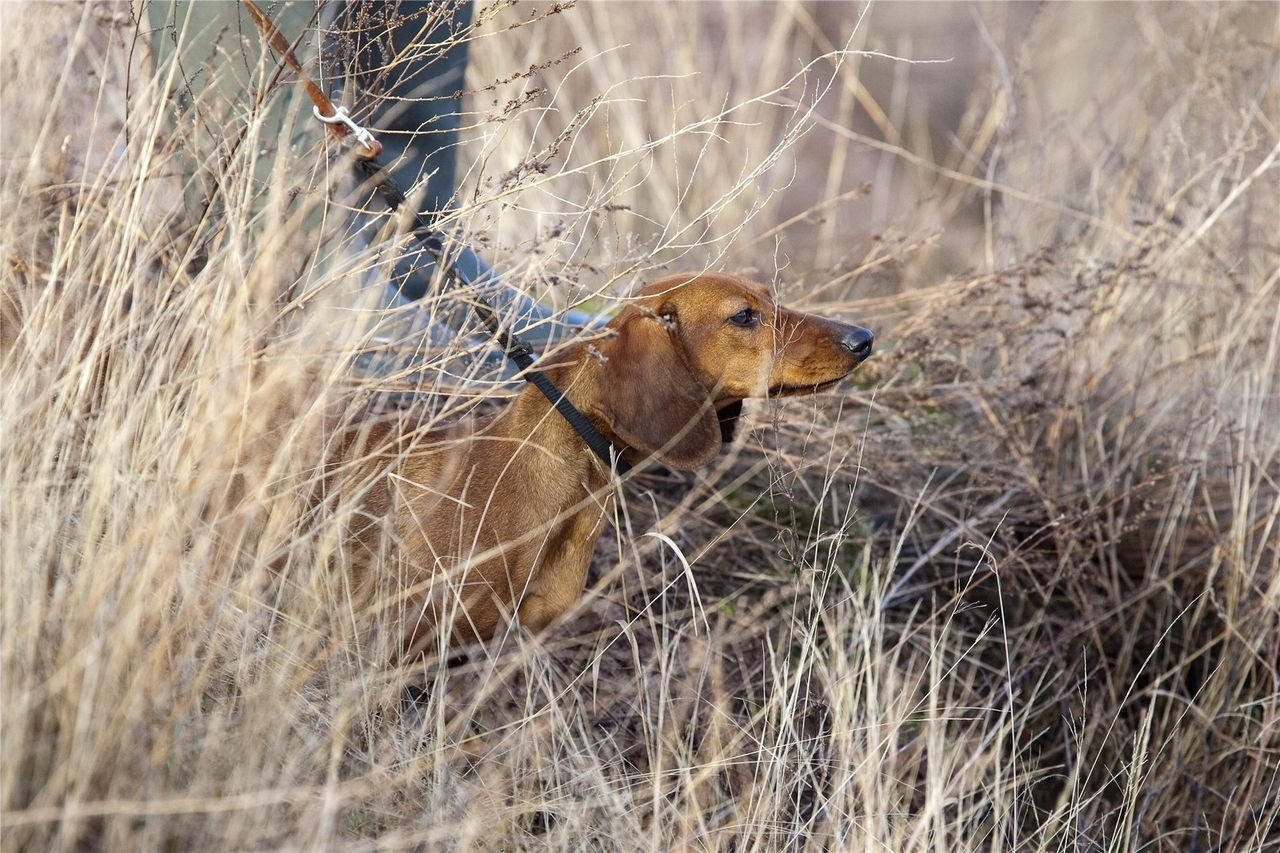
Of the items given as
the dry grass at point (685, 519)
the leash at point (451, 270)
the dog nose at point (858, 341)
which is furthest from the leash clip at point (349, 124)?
the dog nose at point (858, 341)

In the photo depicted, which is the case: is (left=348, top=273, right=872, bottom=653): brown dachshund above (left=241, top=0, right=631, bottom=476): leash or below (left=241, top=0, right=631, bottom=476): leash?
below

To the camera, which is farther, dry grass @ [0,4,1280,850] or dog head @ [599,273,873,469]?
dog head @ [599,273,873,469]

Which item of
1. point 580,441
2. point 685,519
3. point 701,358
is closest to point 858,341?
point 701,358

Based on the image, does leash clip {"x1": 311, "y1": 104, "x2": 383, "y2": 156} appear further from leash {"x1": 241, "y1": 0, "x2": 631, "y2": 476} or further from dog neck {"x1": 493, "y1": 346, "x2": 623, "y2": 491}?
dog neck {"x1": 493, "y1": 346, "x2": 623, "y2": 491}

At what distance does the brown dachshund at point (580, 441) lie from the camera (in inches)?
104

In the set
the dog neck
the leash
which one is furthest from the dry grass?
the dog neck

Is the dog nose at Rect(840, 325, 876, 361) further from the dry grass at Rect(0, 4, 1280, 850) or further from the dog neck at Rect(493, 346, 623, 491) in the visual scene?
the dog neck at Rect(493, 346, 623, 491)

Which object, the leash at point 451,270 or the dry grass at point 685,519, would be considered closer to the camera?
the dry grass at point 685,519

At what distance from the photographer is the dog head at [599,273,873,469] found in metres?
2.65

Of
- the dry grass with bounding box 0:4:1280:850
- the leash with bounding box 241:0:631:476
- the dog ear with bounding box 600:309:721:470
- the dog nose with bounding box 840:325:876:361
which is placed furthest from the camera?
the dog nose with bounding box 840:325:876:361

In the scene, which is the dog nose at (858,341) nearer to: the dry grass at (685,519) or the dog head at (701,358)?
the dog head at (701,358)

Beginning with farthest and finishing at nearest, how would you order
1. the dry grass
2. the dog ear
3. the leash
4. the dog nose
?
the dog nose, the dog ear, the leash, the dry grass

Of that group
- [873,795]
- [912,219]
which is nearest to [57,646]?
[873,795]

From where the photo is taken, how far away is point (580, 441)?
2770mm
